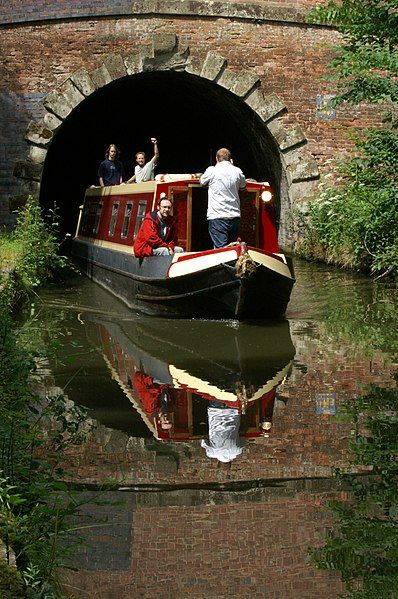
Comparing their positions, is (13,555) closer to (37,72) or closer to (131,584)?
(131,584)

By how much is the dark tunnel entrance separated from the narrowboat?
3.95m

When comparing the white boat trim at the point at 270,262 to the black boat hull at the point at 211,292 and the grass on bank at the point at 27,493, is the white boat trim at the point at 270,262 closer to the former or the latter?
the black boat hull at the point at 211,292

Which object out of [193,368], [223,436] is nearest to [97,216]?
[193,368]

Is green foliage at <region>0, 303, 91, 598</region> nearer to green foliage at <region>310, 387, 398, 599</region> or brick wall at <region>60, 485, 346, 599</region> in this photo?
brick wall at <region>60, 485, 346, 599</region>

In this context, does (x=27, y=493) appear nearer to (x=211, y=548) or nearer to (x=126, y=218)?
(x=211, y=548)

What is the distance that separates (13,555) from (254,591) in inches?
34.3

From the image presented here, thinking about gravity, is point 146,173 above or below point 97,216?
above

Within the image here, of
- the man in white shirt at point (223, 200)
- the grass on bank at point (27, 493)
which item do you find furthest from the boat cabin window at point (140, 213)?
the grass on bank at point (27, 493)

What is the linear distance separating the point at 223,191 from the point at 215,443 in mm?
5016

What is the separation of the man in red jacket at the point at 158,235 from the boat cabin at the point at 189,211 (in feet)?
0.59

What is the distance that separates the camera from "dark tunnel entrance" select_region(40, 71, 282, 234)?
16641 mm

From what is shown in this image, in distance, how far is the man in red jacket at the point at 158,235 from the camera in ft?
34.6

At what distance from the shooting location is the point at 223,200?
1021 centimetres

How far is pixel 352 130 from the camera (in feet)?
51.8
